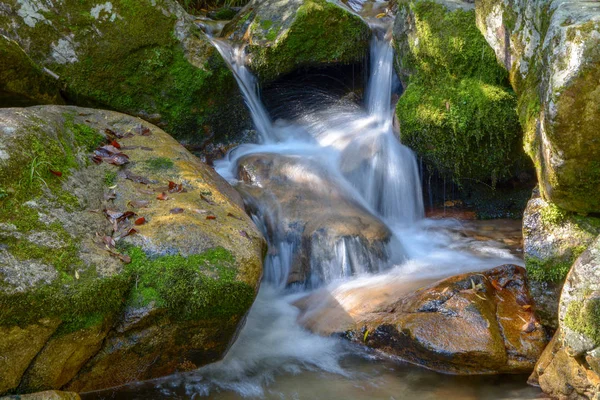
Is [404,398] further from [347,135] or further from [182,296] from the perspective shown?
[347,135]

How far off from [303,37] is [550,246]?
512 cm

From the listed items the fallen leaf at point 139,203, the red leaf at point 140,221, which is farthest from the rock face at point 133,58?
the red leaf at point 140,221

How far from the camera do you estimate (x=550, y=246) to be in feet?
14.5

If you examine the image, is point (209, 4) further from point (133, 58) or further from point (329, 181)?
point (329, 181)

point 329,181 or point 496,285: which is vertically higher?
point 329,181

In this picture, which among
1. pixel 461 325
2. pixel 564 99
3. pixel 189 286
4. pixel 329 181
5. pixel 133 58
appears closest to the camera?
Answer: pixel 564 99

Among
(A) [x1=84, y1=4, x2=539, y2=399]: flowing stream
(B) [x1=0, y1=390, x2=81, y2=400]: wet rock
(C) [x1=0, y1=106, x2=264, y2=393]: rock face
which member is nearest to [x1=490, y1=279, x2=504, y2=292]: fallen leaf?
(A) [x1=84, y1=4, x2=539, y2=399]: flowing stream

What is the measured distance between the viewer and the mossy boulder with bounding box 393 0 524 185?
6238 mm

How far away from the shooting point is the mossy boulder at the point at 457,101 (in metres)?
6.24

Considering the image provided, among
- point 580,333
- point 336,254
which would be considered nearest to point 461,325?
point 580,333

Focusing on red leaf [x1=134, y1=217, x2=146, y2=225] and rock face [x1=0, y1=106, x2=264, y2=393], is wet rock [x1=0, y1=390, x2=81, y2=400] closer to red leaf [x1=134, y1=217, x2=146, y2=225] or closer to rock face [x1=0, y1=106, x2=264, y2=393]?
rock face [x1=0, y1=106, x2=264, y2=393]

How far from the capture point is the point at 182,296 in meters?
3.98

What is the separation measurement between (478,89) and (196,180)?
10.3ft

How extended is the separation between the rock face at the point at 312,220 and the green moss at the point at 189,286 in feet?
6.32
